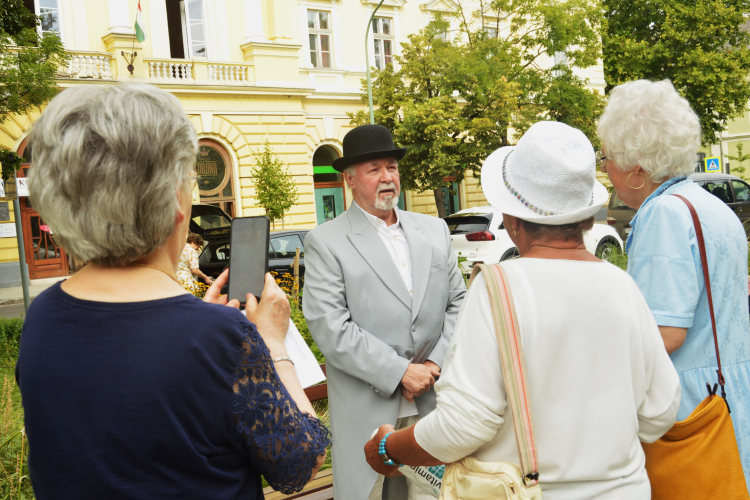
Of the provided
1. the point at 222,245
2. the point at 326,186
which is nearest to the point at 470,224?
the point at 222,245

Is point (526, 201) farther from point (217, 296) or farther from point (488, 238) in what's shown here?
point (488, 238)

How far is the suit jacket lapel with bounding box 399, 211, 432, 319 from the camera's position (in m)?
2.85

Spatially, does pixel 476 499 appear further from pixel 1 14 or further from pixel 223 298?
pixel 1 14

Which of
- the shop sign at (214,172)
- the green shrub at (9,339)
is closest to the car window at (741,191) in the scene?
the shop sign at (214,172)

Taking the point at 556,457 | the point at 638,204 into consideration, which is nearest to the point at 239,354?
the point at 556,457

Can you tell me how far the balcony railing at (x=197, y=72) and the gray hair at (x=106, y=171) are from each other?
64.8ft

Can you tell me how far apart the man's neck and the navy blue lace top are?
71.4 inches

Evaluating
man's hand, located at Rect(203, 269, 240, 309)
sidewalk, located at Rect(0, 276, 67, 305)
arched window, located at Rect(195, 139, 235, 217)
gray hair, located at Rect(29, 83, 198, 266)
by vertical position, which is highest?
arched window, located at Rect(195, 139, 235, 217)

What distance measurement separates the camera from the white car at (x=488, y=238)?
13062 mm

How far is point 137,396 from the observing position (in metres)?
1.24

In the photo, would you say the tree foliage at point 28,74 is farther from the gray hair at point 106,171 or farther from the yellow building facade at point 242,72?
the gray hair at point 106,171

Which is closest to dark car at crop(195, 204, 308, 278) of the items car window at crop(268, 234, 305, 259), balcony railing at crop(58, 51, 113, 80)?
car window at crop(268, 234, 305, 259)

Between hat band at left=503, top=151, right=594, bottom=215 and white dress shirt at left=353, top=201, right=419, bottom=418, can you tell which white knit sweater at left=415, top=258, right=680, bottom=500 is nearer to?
hat band at left=503, top=151, right=594, bottom=215

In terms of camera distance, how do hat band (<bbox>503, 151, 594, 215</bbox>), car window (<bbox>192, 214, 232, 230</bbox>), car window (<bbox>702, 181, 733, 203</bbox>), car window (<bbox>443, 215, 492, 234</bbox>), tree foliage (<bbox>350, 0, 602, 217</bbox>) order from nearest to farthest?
hat band (<bbox>503, 151, 594, 215</bbox>) → car window (<bbox>443, 215, 492, 234</bbox>) → car window (<bbox>192, 214, 232, 230</bbox>) → car window (<bbox>702, 181, 733, 203</bbox>) → tree foliage (<bbox>350, 0, 602, 217</bbox>)
